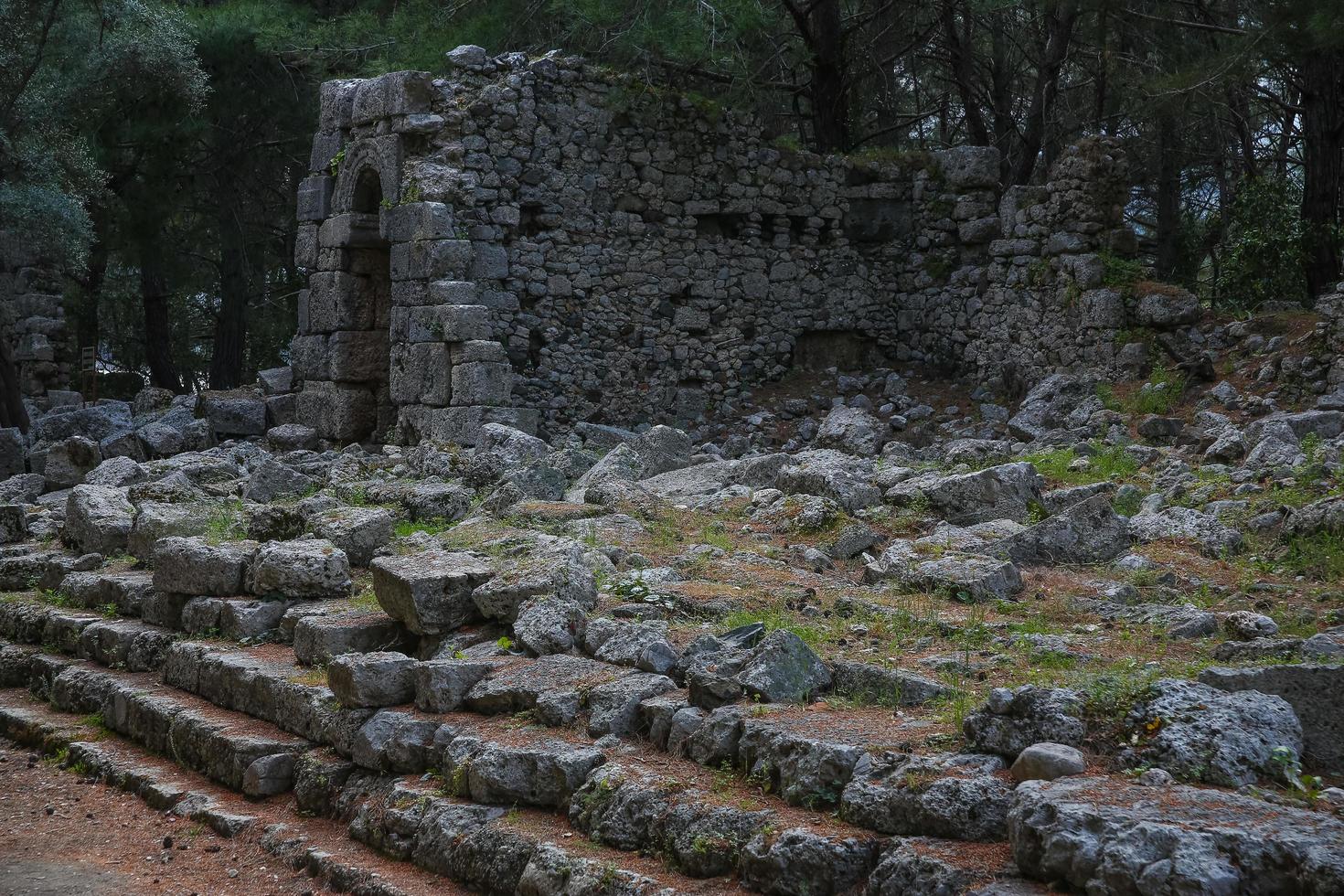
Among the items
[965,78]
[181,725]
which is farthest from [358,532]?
[965,78]

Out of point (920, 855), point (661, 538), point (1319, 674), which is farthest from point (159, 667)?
point (1319, 674)

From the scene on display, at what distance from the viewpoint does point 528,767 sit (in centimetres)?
515

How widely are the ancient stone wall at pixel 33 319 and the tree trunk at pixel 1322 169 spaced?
17.8 metres

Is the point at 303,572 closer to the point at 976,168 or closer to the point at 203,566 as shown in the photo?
the point at 203,566

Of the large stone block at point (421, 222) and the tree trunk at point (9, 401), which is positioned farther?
the tree trunk at point (9, 401)

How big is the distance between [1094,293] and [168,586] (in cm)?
944

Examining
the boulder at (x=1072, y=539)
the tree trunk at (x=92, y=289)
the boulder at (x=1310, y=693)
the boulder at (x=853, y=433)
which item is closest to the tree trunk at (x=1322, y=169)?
the boulder at (x=853, y=433)

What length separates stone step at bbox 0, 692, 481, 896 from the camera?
5.19 m

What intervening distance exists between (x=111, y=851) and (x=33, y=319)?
18.2 metres

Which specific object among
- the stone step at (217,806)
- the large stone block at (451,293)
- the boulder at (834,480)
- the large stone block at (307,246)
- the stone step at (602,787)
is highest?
the large stone block at (307,246)

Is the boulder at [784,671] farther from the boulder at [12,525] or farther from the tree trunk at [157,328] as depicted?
the tree trunk at [157,328]

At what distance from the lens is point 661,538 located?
831 centimetres

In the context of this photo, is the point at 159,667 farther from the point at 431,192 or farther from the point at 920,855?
the point at 431,192

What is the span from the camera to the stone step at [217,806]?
519 cm
